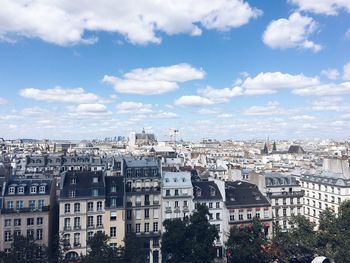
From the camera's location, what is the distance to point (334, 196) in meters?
70.9

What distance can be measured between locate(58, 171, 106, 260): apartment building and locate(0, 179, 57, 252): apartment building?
8.46 ft

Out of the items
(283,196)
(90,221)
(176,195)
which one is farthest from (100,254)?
(283,196)

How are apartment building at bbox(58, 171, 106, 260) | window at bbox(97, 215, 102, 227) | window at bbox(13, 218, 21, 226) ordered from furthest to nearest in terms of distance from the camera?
window at bbox(97, 215, 102, 227)
apartment building at bbox(58, 171, 106, 260)
window at bbox(13, 218, 21, 226)

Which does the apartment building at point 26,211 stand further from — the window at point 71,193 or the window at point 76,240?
the window at point 76,240

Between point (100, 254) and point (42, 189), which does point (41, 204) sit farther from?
point (100, 254)

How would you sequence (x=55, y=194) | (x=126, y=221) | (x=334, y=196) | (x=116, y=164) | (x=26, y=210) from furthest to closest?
(x=116, y=164) → (x=334, y=196) → (x=55, y=194) → (x=126, y=221) → (x=26, y=210)

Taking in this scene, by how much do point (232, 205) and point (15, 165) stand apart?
71.1 meters

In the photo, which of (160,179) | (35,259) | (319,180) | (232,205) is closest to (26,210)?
(35,259)

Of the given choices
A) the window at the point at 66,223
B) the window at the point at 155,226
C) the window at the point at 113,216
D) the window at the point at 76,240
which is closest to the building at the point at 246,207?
the window at the point at 155,226

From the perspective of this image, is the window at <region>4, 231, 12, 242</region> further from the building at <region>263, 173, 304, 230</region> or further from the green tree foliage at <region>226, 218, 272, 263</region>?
the building at <region>263, 173, 304, 230</region>

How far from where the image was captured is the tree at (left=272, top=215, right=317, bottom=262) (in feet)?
163

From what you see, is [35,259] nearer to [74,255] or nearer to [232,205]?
[74,255]

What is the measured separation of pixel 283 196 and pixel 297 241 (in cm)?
2259

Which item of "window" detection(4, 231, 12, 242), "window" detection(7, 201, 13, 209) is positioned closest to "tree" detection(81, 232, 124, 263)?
"window" detection(4, 231, 12, 242)
